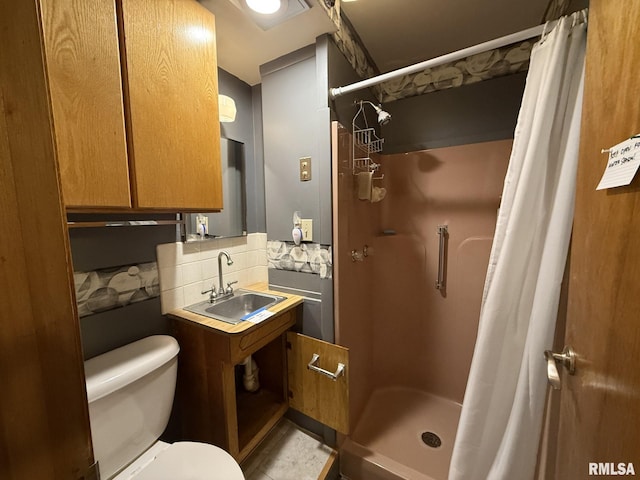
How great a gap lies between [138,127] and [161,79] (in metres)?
0.22

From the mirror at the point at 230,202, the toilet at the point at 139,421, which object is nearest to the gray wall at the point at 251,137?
the mirror at the point at 230,202

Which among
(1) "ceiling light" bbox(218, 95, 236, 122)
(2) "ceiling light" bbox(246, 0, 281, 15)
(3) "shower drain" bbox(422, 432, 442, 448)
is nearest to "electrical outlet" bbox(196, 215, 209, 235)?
(1) "ceiling light" bbox(218, 95, 236, 122)

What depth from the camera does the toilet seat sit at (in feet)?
2.86

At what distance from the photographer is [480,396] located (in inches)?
39.1

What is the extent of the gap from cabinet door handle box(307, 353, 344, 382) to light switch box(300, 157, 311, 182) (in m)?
1.03

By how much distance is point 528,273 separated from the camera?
916mm

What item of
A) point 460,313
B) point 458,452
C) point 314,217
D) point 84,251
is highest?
point 314,217

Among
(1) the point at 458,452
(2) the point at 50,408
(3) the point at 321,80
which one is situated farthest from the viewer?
(3) the point at 321,80

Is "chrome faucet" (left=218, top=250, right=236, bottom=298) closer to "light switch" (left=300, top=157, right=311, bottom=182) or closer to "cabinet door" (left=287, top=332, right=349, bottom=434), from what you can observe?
"cabinet door" (left=287, top=332, right=349, bottom=434)

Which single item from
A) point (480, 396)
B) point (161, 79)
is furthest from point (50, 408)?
point (480, 396)

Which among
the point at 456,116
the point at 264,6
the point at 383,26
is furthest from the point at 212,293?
the point at 456,116

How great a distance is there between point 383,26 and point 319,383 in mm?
2183

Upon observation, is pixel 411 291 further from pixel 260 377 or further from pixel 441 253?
pixel 260 377

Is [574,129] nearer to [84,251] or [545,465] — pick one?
[545,465]
